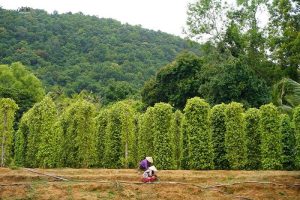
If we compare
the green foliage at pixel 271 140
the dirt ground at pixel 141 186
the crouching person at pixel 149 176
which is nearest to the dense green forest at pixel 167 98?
the green foliage at pixel 271 140

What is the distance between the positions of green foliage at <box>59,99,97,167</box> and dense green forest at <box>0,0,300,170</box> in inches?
1.8

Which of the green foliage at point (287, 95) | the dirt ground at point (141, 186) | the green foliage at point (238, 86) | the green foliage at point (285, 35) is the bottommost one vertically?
the dirt ground at point (141, 186)

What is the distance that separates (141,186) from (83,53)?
157ft

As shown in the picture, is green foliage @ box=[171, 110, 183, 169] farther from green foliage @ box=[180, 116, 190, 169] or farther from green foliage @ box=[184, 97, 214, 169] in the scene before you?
green foliage @ box=[184, 97, 214, 169]

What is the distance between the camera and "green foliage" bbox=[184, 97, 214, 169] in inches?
728

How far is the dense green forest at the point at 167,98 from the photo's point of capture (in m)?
18.8

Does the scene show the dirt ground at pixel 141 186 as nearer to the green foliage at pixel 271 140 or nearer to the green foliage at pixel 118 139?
the green foliage at pixel 271 140

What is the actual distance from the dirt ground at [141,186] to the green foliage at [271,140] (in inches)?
118

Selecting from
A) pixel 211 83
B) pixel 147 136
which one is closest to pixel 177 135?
pixel 147 136

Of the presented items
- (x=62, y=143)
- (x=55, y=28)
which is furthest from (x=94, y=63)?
(x=62, y=143)

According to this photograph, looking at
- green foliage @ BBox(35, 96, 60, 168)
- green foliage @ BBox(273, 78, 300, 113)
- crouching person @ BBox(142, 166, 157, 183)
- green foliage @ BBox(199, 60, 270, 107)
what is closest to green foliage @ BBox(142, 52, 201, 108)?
green foliage @ BBox(199, 60, 270, 107)

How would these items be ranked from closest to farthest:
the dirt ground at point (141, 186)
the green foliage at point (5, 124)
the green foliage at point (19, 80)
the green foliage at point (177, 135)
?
the dirt ground at point (141, 186) < the green foliage at point (177, 135) < the green foliage at point (5, 124) < the green foliage at point (19, 80)

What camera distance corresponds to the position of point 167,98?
3762 cm

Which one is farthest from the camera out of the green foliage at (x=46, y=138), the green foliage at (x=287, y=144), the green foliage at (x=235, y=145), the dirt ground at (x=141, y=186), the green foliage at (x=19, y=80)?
the green foliage at (x=19, y=80)
